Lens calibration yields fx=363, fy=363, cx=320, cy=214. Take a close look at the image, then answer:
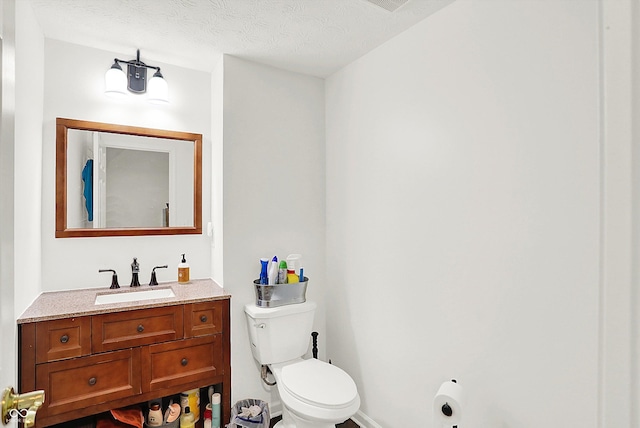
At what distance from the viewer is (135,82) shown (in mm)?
2260

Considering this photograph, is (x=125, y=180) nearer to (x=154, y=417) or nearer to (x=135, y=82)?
(x=135, y=82)

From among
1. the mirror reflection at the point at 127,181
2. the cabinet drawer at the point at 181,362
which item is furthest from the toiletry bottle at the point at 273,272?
the mirror reflection at the point at 127,181

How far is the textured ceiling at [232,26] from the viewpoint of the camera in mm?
1738

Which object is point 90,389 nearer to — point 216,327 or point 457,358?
point 216,327

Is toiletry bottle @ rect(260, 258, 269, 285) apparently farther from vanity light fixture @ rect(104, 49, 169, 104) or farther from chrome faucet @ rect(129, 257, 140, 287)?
vanity light fixture @ rect(104, 49, 169, 104)

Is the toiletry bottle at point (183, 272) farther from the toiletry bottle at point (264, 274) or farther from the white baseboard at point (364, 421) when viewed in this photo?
the white baseboard at point (364, 421)

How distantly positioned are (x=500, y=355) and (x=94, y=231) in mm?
2260

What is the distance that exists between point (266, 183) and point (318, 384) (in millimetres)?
1253

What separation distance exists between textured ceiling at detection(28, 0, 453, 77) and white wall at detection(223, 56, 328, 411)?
225 mm

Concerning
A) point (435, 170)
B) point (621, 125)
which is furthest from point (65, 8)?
point (621, 125)

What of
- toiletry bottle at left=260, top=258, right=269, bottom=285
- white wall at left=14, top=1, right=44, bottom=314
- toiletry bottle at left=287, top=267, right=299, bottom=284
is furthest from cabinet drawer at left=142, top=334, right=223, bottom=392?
white wall at left=14, top=1, right=44, bottom=314

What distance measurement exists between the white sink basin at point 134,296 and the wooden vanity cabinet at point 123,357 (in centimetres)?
20

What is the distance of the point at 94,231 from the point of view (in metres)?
2.18

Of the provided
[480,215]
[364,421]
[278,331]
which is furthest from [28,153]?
[364,421]
